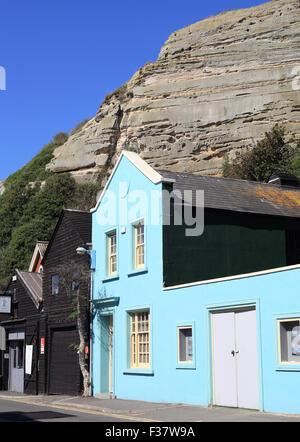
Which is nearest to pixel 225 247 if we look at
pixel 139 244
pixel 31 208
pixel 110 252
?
pixel 139 244

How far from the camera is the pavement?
1230 cm

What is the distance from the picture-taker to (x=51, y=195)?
5212 cm

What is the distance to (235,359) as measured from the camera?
14344mm

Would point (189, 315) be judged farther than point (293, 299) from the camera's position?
Yes

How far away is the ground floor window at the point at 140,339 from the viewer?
18312mm

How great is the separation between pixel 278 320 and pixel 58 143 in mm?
56652

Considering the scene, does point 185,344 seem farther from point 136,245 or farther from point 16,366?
point 16,366

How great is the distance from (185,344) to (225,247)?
12.2ft

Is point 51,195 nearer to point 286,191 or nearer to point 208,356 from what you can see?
point 286,191

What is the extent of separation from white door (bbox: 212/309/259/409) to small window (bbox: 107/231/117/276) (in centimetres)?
630

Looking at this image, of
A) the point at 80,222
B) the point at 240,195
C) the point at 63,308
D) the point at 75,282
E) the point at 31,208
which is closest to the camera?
the point at 240,195

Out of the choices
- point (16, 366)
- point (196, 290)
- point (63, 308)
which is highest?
point (196, 290)

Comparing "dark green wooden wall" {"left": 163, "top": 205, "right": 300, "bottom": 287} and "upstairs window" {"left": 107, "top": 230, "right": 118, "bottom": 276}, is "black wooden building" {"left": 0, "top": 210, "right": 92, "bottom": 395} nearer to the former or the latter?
"upstairs window" {"left": 107, "top": 230, "right": 118, "bottom": 276}
